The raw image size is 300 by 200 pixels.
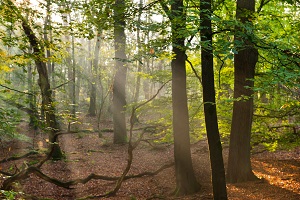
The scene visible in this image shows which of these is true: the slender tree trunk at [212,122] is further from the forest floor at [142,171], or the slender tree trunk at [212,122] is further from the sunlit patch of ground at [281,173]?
the sunlit patch of ground at [281,173]

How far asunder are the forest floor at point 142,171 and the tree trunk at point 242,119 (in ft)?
1.70

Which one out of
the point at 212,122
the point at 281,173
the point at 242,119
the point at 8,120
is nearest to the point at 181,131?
the point at 242,119

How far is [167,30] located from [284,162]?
31.3ft

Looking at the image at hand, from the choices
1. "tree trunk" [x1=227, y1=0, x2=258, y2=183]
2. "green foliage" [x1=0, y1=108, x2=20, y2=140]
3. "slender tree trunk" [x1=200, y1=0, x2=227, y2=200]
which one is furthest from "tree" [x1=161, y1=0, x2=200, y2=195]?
"green foliage" [x1=0, y1=108, x2=20, y2=140]

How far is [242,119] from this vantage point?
945 cm

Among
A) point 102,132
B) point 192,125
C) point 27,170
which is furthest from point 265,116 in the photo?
point 102,132

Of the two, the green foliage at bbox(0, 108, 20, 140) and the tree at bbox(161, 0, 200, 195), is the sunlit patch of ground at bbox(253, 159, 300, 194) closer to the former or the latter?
the tree at bbox(161, 0, 200, 195)

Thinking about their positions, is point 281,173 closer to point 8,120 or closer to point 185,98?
point 185,98

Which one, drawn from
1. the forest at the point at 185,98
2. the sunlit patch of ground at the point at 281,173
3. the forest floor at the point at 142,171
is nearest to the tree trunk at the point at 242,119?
the forest at the point at 185,98

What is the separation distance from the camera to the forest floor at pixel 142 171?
9.06m

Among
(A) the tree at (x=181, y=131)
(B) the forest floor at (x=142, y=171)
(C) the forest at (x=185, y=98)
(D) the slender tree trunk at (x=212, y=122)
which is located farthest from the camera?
(A) the tree at (x=181, y=131)

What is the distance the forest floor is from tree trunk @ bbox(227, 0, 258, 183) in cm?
52

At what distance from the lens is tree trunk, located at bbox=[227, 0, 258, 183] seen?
29.9 ft

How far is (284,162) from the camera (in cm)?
1262
